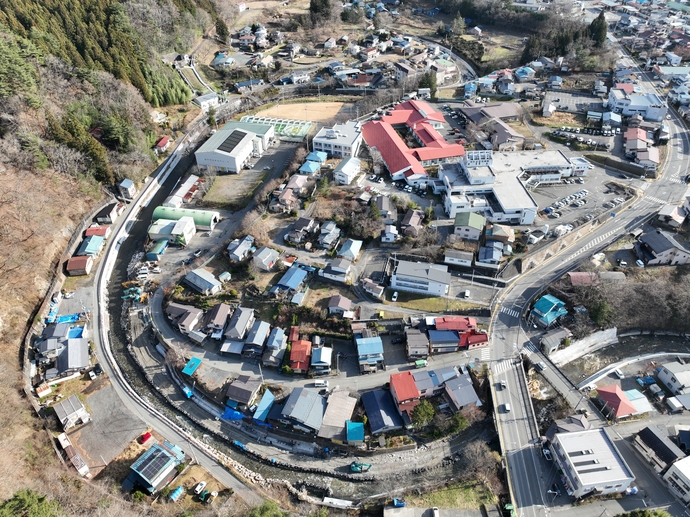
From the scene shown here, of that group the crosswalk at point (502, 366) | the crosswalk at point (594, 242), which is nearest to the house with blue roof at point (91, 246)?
the crosswalk at point (502, 366)

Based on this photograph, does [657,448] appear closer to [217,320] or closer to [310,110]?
[217,320]

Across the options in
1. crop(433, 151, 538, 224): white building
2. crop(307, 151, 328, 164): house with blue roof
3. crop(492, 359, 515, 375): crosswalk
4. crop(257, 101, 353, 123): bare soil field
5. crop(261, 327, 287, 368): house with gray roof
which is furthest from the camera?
crop(257, 101, 353, 123): bare soil field

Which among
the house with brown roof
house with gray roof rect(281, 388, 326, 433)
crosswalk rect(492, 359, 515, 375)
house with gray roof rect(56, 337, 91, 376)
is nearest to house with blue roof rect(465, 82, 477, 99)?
the house with brown roof

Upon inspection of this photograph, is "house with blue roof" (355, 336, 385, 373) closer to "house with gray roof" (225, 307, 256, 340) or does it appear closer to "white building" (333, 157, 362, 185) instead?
"house with gray roof" (225, 307, 256, 340)

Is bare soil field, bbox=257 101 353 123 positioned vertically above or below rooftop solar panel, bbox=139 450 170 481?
above

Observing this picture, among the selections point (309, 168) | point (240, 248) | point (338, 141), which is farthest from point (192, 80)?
point (240, 248)

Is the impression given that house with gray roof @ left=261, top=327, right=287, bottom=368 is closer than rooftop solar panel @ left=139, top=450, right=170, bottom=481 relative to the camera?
No

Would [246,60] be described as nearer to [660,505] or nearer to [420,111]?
[420,111]

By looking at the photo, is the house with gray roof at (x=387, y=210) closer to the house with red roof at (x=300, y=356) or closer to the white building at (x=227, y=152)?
the house with red roof at (x=300, y=356)
